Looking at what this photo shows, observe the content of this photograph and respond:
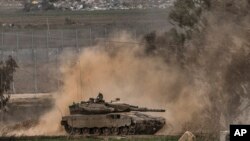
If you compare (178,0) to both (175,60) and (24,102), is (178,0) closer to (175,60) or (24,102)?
(175,60)

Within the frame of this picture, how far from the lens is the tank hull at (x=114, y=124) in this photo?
35.7 meters

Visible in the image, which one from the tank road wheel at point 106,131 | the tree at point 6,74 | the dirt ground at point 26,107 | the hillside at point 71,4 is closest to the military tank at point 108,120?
the tank road wheel at point 106,131

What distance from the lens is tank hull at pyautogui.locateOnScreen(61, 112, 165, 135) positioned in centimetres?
3566

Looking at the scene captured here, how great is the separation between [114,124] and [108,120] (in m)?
0.40

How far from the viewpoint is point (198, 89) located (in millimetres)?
39500

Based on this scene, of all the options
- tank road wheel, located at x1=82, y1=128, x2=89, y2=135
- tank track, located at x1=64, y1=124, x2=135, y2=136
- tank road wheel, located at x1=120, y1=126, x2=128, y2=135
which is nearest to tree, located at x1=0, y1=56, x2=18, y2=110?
tank track, located at x1=64, y1=124, x2=135, y2=136

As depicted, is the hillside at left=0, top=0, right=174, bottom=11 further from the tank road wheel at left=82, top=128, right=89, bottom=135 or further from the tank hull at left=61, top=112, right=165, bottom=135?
the tank road wheel at left=82, top=128, right=89, bottom=135

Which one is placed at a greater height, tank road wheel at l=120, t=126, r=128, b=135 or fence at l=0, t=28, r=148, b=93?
fence at l=0, t=28, r=148, b=93

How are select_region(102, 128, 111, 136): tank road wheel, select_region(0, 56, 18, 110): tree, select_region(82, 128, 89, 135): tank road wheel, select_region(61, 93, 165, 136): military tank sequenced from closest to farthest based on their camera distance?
select_region(61, 93, 165, 136): military tank, select_region(102, 128, 111, 136): tank road wheel, select_region(82, 128, 89, 135): tank road wheel, select_region(0, 56, 18, 110): tree

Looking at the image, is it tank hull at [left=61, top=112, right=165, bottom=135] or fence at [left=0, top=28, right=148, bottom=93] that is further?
fence at [left=0, top=28, right=148, bottom=93]

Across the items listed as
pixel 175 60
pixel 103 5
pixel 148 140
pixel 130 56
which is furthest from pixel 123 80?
pixel 103 5

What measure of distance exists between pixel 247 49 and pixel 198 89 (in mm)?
5182

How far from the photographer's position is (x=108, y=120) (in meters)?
36.3

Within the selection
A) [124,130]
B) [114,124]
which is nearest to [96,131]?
[114,124]
